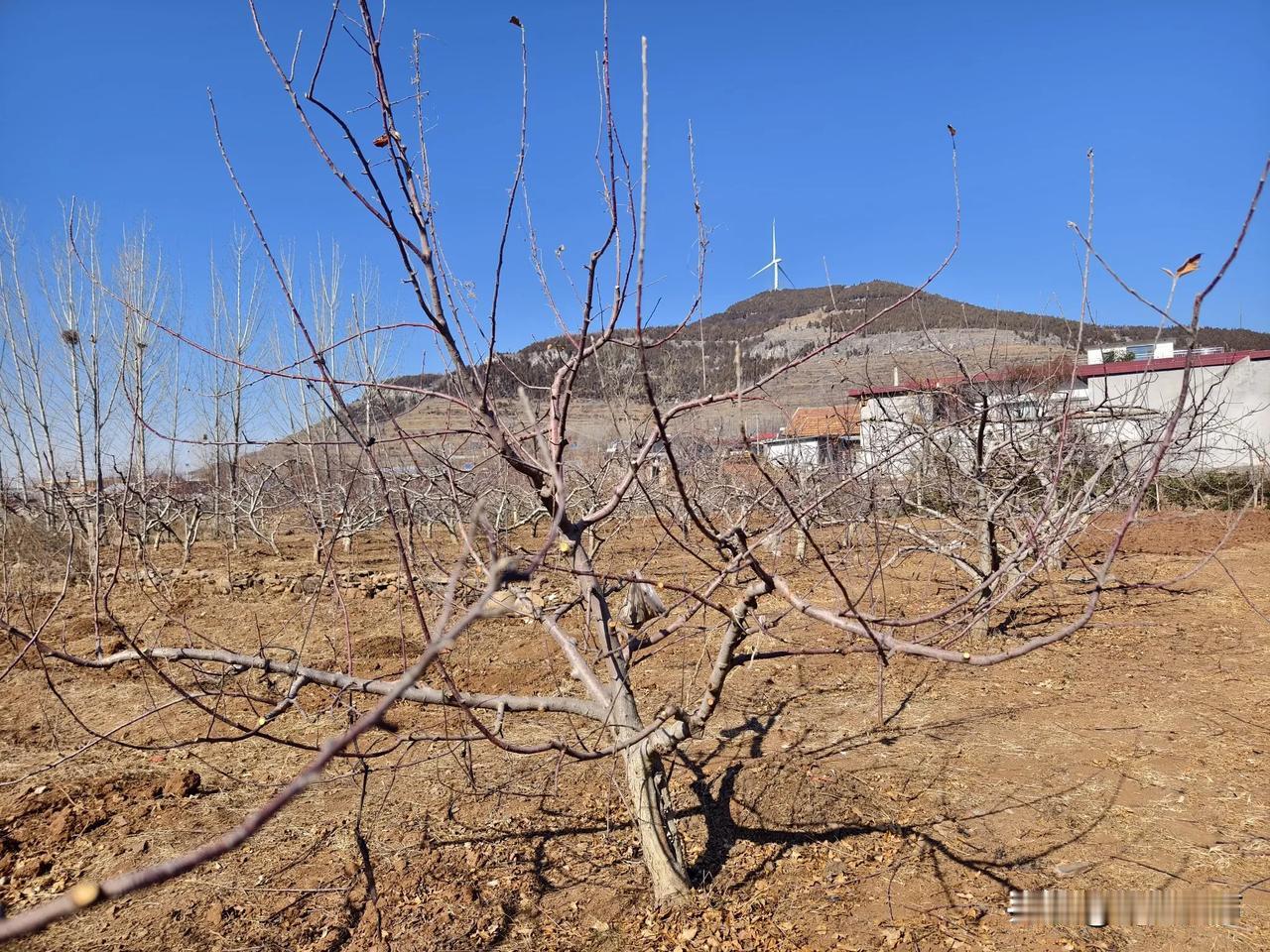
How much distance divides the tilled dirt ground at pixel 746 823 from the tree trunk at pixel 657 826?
80 millimetres

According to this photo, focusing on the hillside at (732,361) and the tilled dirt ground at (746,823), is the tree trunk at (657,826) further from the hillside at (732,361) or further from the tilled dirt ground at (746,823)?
the hillside at (732,361)

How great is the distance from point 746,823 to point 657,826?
0.69 metres

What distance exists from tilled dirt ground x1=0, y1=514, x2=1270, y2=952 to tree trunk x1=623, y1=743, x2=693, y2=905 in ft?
0.26

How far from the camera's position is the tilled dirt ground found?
2268mm

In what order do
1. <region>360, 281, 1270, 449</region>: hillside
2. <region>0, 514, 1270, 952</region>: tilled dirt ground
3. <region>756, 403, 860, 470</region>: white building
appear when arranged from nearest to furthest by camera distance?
<region>360, 281, 1270, 449</region>: hillside < <region>0, 514, 1270, 952</region>: tilled dirt ground < <region>756, 403, 860, 470</region>: white building

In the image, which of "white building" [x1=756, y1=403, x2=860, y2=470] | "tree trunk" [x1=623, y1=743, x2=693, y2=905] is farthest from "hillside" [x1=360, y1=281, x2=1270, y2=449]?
"tree trunk" [x1=623, y1=743, x2=693, y2=905]

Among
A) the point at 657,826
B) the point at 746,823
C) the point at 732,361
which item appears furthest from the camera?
the point at 746,823

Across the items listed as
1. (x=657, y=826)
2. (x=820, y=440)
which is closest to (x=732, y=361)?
(x=657, y=826)

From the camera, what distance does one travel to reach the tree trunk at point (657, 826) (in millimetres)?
2188

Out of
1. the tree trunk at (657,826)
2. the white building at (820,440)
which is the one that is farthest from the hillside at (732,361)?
the tree trunk at (657,826)

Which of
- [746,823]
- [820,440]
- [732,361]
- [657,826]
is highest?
[732,361]

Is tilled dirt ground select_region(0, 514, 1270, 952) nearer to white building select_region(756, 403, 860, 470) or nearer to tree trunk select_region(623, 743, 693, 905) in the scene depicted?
tree trunk select_region(623, 743, 693, 905)

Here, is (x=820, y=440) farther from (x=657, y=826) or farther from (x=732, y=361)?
(x=732, y=361)

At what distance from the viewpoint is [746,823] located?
2.78m
